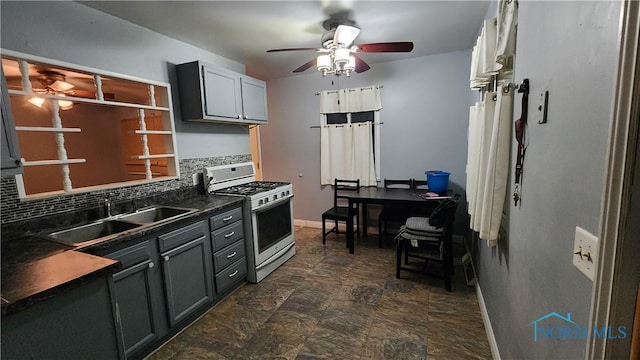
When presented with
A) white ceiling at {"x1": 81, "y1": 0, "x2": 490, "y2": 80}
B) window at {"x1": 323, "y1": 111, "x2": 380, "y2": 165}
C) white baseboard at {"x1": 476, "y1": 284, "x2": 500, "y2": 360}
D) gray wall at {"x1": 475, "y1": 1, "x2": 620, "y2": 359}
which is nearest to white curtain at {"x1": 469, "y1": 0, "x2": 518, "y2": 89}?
gray wall at {"x1": 475, "y1": 1, "x2": 620, "y2": 359}

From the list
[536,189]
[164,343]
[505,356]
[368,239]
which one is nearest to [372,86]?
[368,239]

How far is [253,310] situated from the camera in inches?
93.7

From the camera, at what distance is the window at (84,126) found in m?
1.92

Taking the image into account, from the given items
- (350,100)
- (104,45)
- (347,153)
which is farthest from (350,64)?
(104,45)

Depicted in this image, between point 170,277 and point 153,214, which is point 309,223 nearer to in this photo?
point 153,214

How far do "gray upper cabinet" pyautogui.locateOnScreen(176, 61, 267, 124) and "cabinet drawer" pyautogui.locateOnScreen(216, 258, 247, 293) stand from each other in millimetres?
1496

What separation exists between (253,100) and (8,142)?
2258 millimetres

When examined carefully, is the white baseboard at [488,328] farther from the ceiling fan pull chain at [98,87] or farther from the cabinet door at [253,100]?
the ceiling fan pull chain at [98,87]

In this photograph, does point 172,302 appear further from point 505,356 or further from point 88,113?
point 88,113

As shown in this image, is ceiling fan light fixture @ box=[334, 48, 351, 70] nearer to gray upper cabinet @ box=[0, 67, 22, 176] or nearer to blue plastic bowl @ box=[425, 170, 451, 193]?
blue plastic bowl @ box=[425, 170, 451, 193]

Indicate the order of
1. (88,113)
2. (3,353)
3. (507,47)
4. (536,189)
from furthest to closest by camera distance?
(88,113) < (507,47) < (536,189) < (3,353)

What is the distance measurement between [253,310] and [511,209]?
2108mm

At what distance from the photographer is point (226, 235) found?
8.24 feet

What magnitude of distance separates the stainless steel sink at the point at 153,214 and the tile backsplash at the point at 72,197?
18 centimetres
